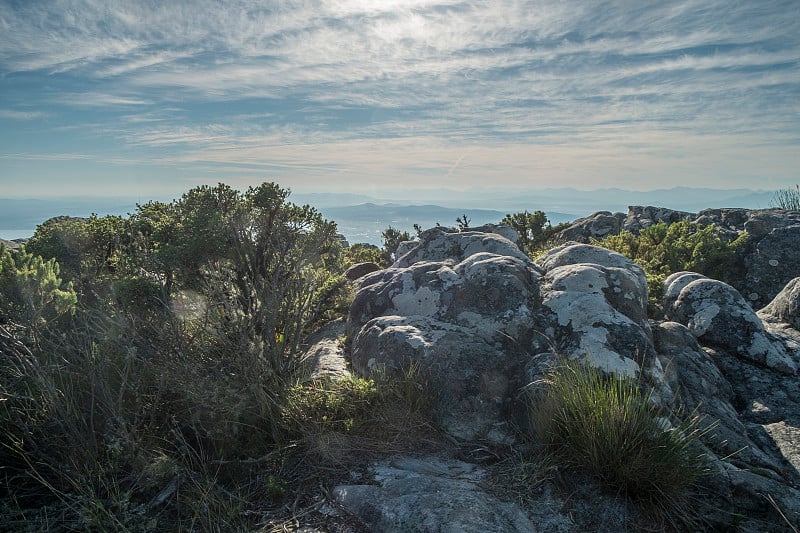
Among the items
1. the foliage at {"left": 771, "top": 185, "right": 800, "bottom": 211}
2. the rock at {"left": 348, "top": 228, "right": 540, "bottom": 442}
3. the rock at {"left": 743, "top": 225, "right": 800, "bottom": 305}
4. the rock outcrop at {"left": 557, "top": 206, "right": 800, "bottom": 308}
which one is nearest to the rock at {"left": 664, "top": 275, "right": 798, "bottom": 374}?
the rock at {"left": 348, "top": 228, "right": 540, "bottom": 442}

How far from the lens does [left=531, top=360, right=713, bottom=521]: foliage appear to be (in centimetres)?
395

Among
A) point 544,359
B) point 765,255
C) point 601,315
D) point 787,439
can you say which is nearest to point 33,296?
point 544,359

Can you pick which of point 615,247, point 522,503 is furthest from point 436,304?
point 615,247

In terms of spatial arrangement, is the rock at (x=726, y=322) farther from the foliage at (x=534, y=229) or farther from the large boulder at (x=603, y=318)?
the foliage at (x=534, y=229)

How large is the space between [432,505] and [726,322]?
6.46 meters

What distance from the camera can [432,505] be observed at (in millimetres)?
3777

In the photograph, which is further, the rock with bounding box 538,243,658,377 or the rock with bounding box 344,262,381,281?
the rock with bounding box 344,262,381,281

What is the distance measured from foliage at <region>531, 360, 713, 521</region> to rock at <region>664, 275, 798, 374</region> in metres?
3.73

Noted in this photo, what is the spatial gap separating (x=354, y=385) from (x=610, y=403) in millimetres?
2633

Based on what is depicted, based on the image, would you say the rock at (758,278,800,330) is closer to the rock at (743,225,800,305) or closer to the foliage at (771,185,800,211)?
the rock at (743,225,800,305)

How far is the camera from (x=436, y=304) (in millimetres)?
6848

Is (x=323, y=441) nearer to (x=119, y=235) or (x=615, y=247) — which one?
(x=119, y=235)

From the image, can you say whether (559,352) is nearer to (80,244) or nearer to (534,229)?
(80,244)

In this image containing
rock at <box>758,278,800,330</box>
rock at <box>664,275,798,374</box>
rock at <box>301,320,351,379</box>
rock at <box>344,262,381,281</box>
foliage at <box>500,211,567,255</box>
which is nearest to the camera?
rock at <box>301,320,351,379</box>
